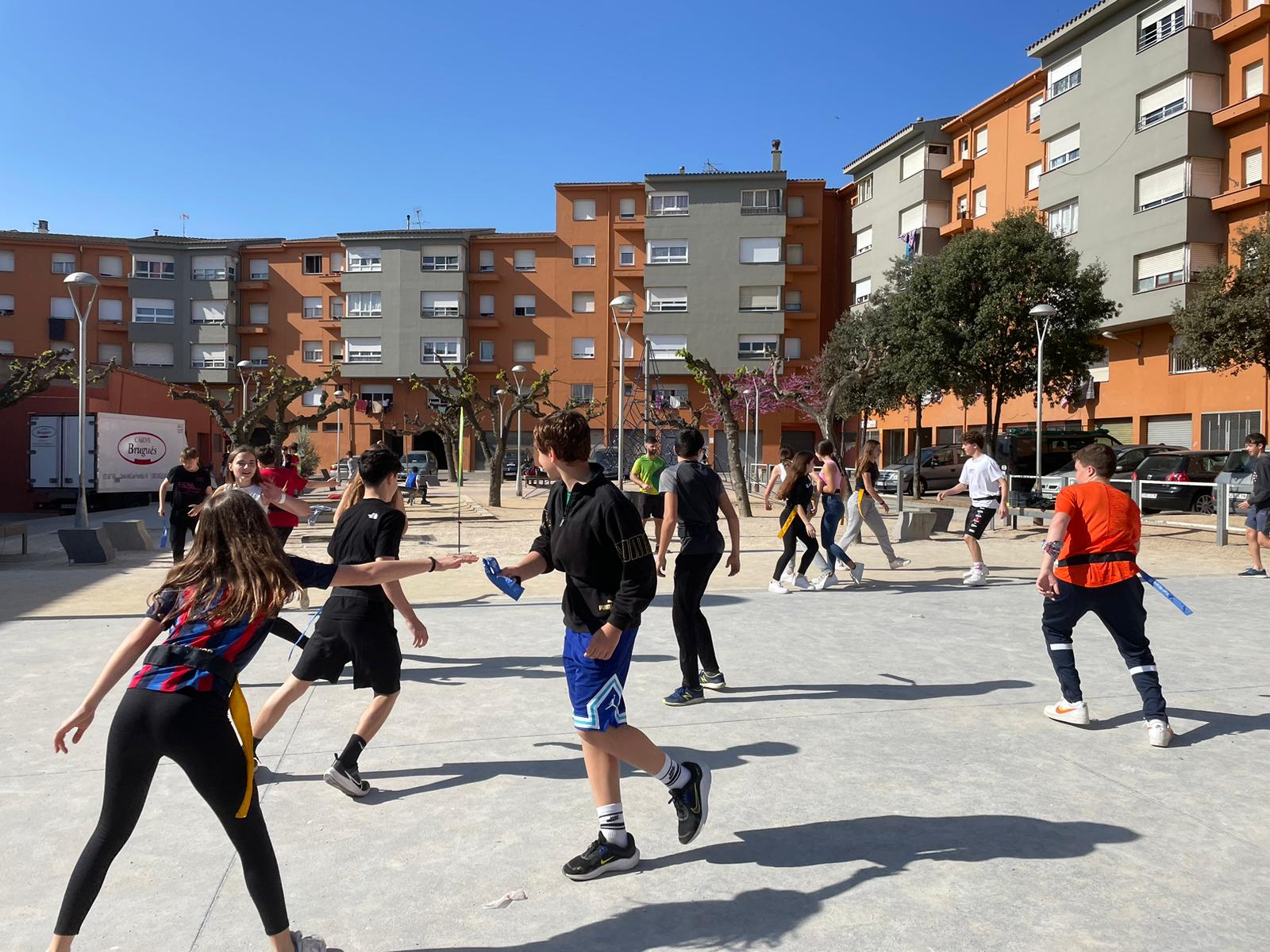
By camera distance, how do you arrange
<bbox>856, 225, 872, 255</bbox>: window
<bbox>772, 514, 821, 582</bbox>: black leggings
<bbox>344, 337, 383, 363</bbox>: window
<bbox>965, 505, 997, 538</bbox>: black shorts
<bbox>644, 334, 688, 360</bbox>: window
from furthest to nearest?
<bbox>344, 337, 383, 363</bbox>: window < <bbox>644, 334, 688, 360</bbox>: window < <bbox>856, 225, 872, 255</bbox>: window < <bbox>965, 505, 997, 538</bbox>: black shorts < <bbox>772, 514, 821, 582</bbox>: black leggings

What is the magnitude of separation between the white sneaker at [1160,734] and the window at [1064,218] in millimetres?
32156

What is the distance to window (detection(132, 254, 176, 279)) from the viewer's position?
57875mm

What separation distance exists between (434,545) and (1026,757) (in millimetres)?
12469

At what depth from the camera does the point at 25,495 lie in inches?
1096

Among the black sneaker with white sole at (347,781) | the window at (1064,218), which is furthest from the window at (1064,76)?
the black sneaker with white sole at (347,781)

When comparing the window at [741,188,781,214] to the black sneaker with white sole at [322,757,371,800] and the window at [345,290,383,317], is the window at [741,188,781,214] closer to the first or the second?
the window at [345,290,383,317]

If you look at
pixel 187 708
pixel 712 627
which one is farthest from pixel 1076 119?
pixel 187 708

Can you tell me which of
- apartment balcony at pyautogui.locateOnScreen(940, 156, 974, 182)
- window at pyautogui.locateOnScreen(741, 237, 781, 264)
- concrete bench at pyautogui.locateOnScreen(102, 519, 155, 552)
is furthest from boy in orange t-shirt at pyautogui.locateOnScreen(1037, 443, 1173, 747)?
window at pyautogui.locateOnScreen(741, 237, 781, 264)

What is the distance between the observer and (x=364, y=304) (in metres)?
56.2

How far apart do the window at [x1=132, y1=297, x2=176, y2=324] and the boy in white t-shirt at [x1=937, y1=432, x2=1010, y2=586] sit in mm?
57055

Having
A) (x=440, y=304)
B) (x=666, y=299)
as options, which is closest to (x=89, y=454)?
(x=440, y=304)

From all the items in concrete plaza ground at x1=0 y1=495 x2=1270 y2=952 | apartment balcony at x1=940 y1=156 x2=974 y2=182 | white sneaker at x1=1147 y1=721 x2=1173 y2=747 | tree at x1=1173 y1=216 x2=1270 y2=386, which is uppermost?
apartment balcony at x1=940 y1=156 x2=974 y2=182

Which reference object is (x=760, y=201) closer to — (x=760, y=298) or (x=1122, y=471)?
(x=760, y=298)

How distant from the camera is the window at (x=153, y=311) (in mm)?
57812
